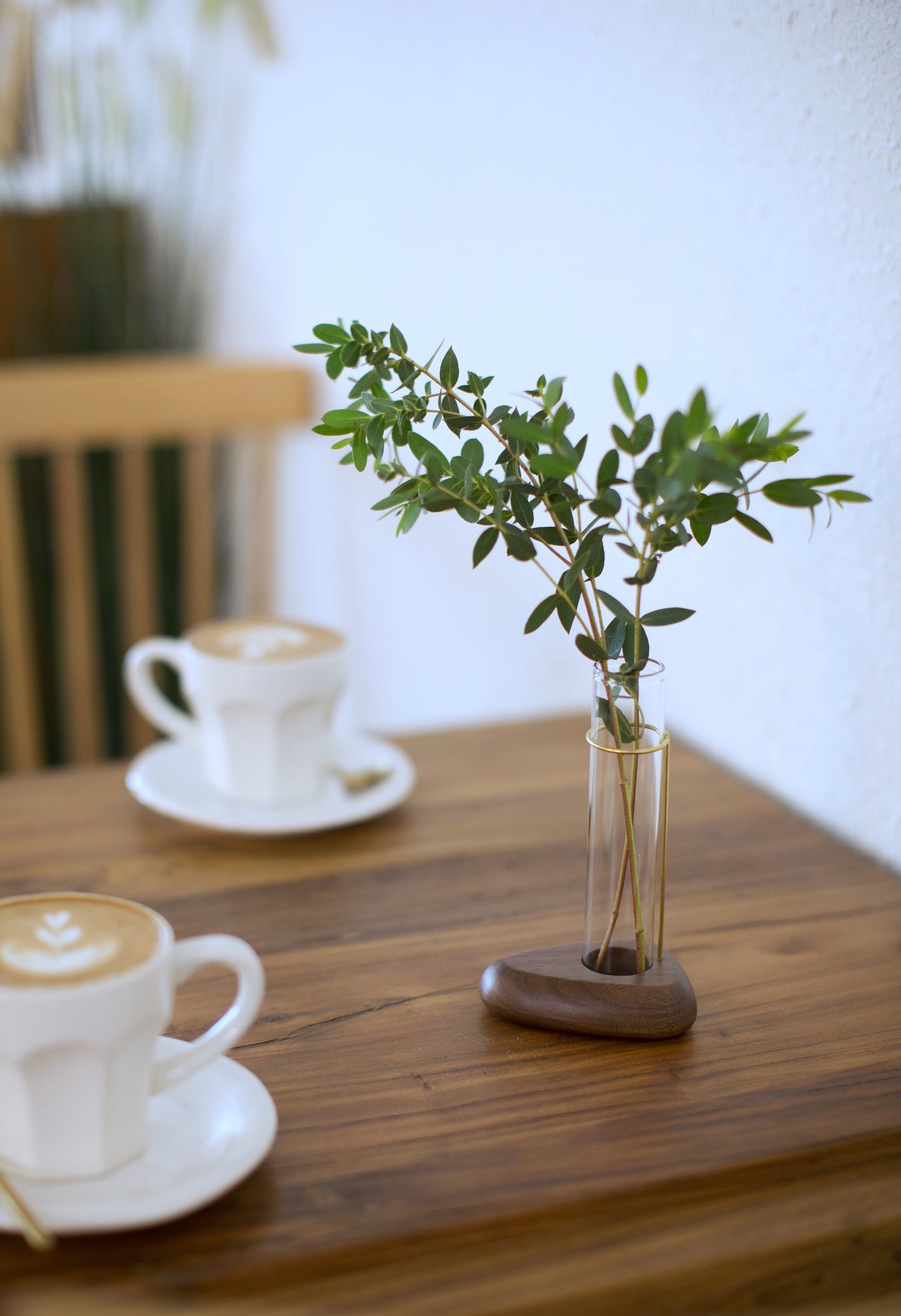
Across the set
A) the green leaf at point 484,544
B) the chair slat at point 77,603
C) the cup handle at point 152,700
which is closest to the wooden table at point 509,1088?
the cup handle at point 152,700

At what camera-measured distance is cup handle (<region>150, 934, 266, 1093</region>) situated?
0.47 meters

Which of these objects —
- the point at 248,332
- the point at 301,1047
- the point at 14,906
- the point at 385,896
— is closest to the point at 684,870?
the point at 385,896

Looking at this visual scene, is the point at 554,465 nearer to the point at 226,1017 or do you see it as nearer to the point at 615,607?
the point at 615,607

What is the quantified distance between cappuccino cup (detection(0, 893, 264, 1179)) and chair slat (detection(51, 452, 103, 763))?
4.27 feet

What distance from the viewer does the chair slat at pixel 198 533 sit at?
171 centimetres

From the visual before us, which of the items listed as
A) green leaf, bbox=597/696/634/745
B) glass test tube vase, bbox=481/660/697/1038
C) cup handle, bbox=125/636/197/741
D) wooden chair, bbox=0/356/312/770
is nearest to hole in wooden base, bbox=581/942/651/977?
glass test tube vase, bbox=481/660/697/1038

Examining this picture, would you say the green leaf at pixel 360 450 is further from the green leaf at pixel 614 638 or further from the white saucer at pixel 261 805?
the white saucer at pixel 261 805

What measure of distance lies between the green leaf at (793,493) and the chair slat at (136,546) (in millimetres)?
1382

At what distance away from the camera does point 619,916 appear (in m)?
0.59

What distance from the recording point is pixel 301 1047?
550 mm

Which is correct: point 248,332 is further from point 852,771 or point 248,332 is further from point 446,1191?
point 446,1191

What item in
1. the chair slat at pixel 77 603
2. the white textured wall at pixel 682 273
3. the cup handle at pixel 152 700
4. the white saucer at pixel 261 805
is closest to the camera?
the white textured wall at pixel 682 273

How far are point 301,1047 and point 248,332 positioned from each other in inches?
58.7

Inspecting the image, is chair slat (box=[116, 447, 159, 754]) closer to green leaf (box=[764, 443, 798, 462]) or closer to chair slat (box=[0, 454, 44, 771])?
chair slat (box=[0, 454, 44, 771])
